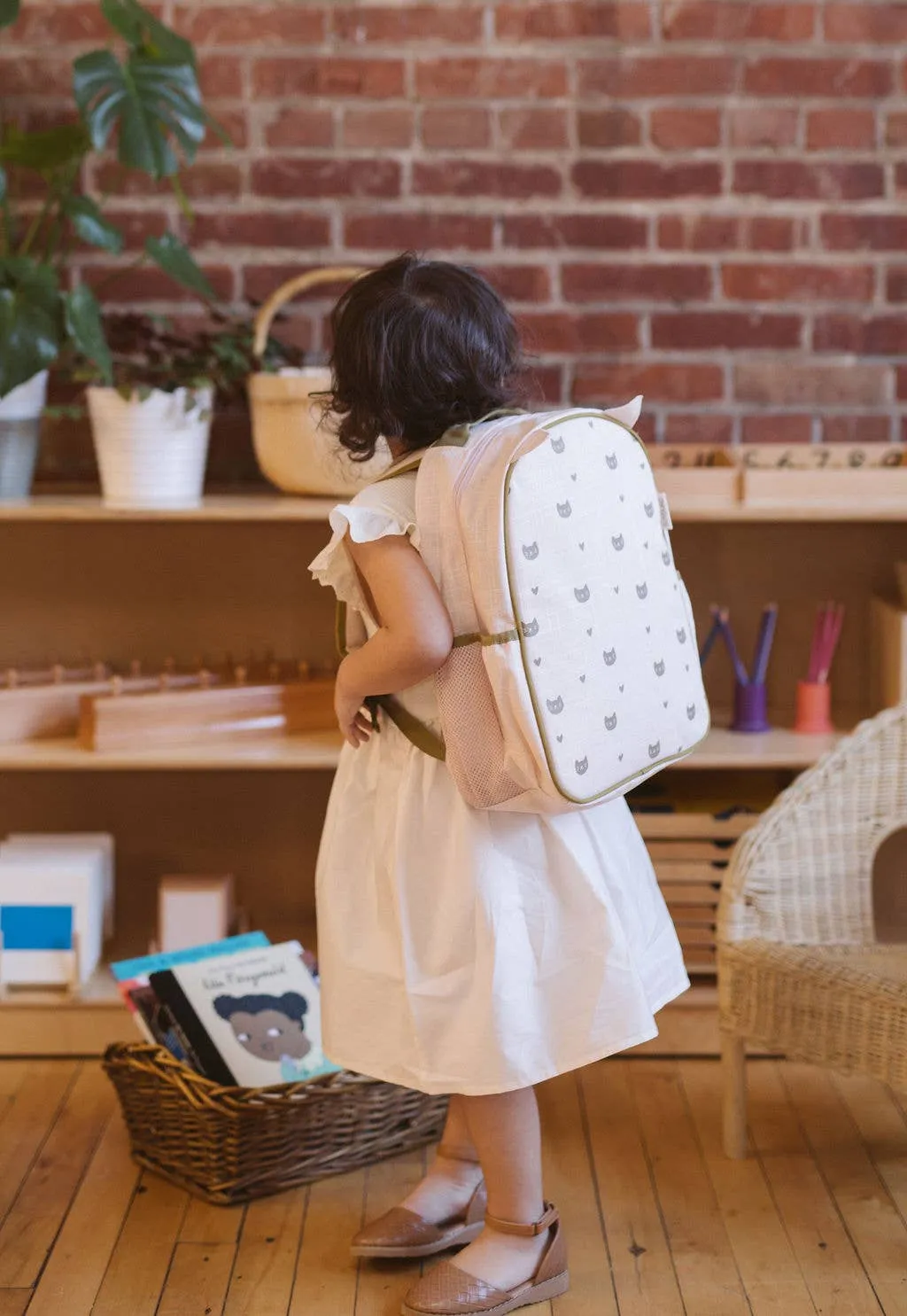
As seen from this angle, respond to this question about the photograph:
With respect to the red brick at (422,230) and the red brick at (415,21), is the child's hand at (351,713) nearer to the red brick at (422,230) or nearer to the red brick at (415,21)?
the red brick at (422,230)

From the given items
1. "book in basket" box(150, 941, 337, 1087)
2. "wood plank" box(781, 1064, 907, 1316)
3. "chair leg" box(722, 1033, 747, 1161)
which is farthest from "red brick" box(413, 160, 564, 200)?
"wood plank" box(781, 1064, 907, 1316)

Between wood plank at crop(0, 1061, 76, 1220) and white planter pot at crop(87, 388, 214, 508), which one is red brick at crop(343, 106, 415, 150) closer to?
white planter pot at crop(87, 388, 214, 508)

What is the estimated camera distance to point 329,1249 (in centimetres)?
198

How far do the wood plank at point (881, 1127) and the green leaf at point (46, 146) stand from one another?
6.33 feet

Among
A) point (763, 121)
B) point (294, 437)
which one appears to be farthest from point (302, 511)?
point (763, 121)

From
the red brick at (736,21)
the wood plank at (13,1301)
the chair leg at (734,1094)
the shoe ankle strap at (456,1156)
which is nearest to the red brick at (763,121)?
the red brick at (736,21)

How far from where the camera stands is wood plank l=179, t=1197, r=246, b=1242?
6.58 feet

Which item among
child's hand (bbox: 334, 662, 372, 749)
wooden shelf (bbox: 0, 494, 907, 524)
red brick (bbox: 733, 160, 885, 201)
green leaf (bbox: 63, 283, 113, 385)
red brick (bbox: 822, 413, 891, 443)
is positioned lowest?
child's hand (bbox: 334, 662, 372, 749)

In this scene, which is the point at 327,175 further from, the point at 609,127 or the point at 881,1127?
the point at 881,1127

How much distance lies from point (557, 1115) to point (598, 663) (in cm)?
101

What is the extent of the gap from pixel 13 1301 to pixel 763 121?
221 centimetres

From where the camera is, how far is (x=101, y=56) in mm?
2365

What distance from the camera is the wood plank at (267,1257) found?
1.85 metres

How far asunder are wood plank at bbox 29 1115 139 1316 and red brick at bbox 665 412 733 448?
152 cm
